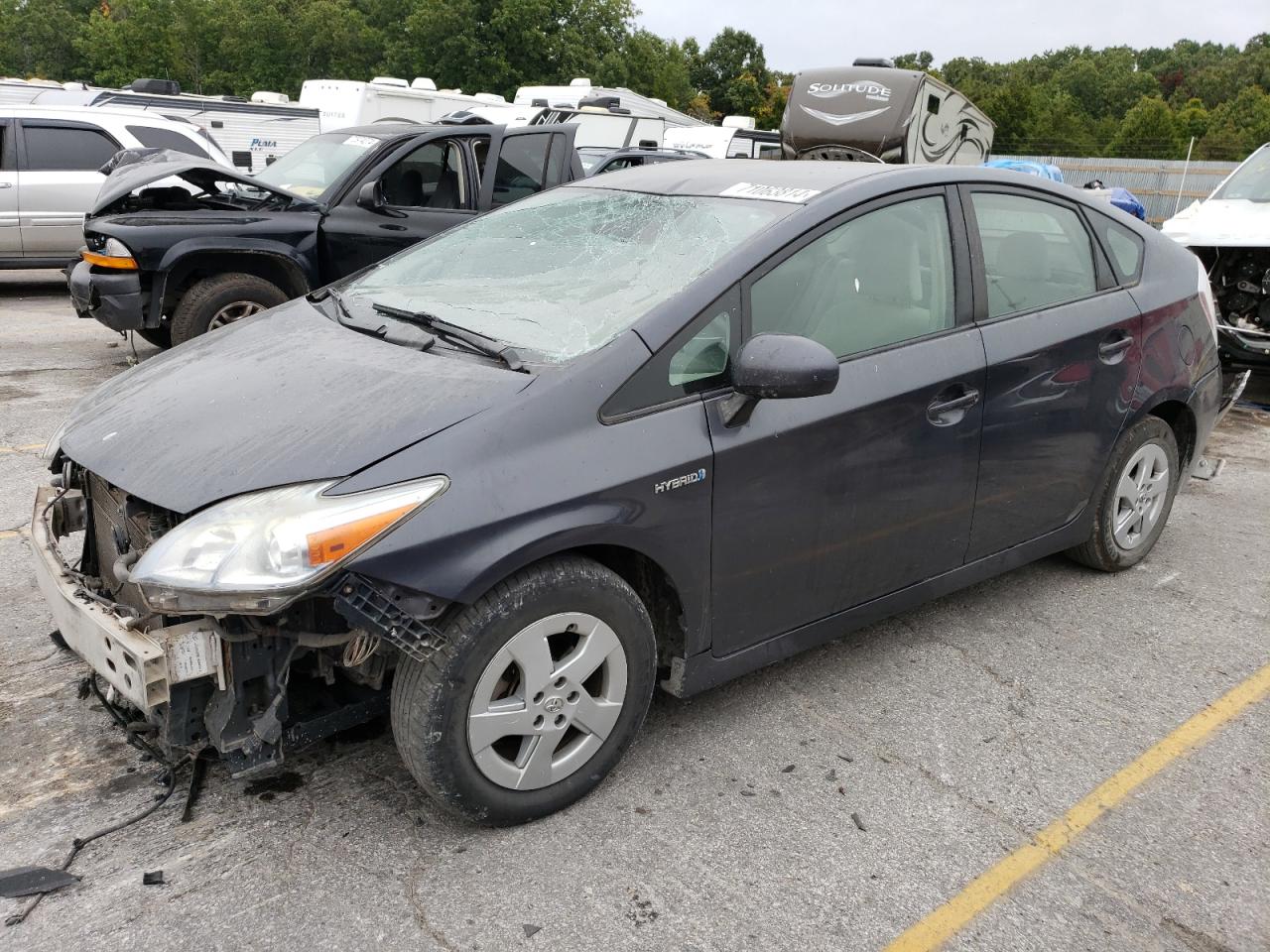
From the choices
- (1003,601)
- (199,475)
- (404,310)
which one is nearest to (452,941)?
(199,475)

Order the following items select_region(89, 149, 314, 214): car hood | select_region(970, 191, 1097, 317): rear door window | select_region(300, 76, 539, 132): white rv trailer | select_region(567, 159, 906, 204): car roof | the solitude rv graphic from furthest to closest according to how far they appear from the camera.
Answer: select_region(300, 76, 539, 132): white rv trailer → the solitude rv graphic → select_region(89, 149, 314, 214): car hood → select_region(970, 191, 1097, 317): rear door window → select_region(567, 159, 906, 204): car roof

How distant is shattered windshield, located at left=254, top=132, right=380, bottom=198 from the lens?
317 inches

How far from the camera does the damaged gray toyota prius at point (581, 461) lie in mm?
2447

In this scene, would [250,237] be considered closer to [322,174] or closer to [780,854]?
[322,174]

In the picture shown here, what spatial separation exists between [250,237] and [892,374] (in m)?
5.52

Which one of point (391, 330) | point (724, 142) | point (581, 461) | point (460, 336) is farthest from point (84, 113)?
point (581, 461)

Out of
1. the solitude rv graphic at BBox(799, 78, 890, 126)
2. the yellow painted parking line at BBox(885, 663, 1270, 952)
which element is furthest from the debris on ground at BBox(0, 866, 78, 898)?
the solitude rv graphic at BBox(799, 78, 890, 126)

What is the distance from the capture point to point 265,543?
2350 mm

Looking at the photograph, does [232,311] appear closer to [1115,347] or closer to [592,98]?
[1115,347]

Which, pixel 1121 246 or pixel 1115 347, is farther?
pixel 1121 246

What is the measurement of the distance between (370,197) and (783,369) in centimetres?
535

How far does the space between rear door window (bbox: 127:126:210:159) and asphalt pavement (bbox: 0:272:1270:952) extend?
320 inches

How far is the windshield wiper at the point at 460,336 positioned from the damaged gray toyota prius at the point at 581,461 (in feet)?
0.06

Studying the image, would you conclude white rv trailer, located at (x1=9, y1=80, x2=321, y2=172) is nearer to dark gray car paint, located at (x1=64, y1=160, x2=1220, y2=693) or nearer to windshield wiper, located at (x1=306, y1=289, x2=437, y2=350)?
windshield wiper, located at (x1=306, y1=289, x2=437, y2=350)
